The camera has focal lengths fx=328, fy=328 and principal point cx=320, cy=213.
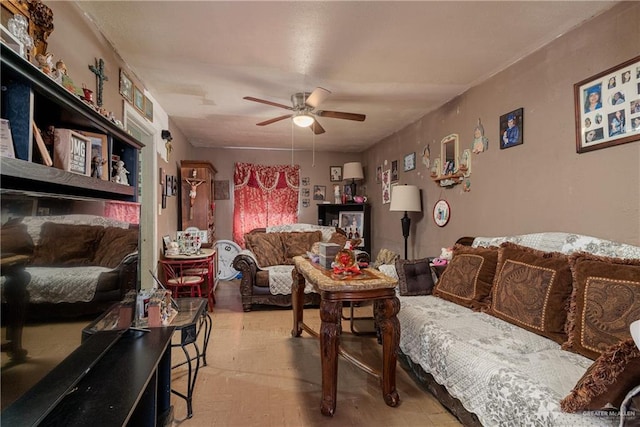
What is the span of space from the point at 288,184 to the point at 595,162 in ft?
16.2

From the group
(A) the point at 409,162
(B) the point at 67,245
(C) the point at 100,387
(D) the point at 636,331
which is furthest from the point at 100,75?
(A) the point at 409,162

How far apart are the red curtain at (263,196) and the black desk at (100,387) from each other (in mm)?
4554

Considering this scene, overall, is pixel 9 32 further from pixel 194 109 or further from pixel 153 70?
pixel 194 109

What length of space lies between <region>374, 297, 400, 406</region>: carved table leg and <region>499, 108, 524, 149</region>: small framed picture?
1.69 m

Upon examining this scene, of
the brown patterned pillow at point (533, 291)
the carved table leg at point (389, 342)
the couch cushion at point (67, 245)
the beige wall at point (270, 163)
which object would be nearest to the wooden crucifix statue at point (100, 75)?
the couch cushion at point (67, 245)

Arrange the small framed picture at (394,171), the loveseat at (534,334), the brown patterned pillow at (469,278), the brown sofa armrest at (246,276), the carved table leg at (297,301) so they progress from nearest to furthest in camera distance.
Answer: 1. the loveseat at (534,334)
2. the brown patterned pillow at (469,278)
3. the carved table leg at (297,301)
4. the brown sofa armrest at (246,276)
5. the small framed picture at (394,171)

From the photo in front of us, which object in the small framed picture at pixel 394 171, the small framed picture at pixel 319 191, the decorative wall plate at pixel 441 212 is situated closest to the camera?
the decorative wall plate at pixel 441 212

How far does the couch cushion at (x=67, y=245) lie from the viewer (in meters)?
1.08

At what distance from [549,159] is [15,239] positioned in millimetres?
2929

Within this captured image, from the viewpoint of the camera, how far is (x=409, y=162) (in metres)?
4.48

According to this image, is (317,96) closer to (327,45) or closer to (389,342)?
(327,45)

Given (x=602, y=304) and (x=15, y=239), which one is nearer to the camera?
(x=15, y=239)

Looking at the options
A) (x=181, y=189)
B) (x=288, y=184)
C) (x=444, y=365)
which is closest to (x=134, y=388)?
(x=444, y=365)

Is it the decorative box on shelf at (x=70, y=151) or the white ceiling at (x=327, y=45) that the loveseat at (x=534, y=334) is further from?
the decorative box on shelf at (x=70, y=151)
